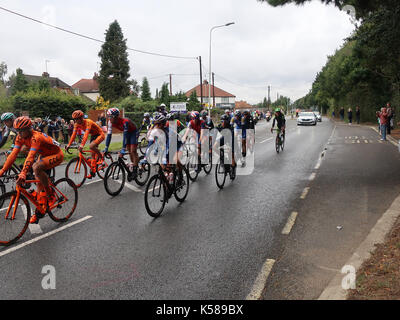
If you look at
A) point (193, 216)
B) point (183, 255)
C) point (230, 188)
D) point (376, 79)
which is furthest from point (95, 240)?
point (376, 79)

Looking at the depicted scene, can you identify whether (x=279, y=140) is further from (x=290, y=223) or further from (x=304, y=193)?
(x=290, y=223)

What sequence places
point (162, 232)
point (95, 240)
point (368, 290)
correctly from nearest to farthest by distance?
1. point (368, 290)
2. point (95, 240)
3. point (162, 232)

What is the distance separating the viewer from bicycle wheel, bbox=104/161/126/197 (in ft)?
25.8

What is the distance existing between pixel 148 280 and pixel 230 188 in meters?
5.08

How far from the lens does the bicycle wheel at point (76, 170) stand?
28.8 ft

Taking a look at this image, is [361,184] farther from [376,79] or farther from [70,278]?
[376,79]

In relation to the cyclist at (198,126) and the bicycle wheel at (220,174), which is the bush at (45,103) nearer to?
the cyclist at (198,126)

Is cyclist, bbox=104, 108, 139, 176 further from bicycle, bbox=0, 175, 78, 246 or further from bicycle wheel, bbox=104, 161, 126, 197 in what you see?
bicycle, bbox=0, 175, 78, 246

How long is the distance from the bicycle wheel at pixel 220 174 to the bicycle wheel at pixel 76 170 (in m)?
3.56

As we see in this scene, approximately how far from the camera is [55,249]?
15.9 feet

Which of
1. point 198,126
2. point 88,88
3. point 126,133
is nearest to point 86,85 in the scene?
point 88,88

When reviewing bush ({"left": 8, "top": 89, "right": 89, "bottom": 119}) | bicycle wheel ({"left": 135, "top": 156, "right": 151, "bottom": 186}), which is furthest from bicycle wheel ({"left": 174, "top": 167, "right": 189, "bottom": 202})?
bush ({"left": 8, "top": 89, "right": 89, "bottom": 119})

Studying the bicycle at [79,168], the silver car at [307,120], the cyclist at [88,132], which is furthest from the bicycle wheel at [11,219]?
the silver car at [307,120]

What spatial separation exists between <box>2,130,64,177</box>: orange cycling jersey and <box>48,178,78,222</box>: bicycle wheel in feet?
1.43
